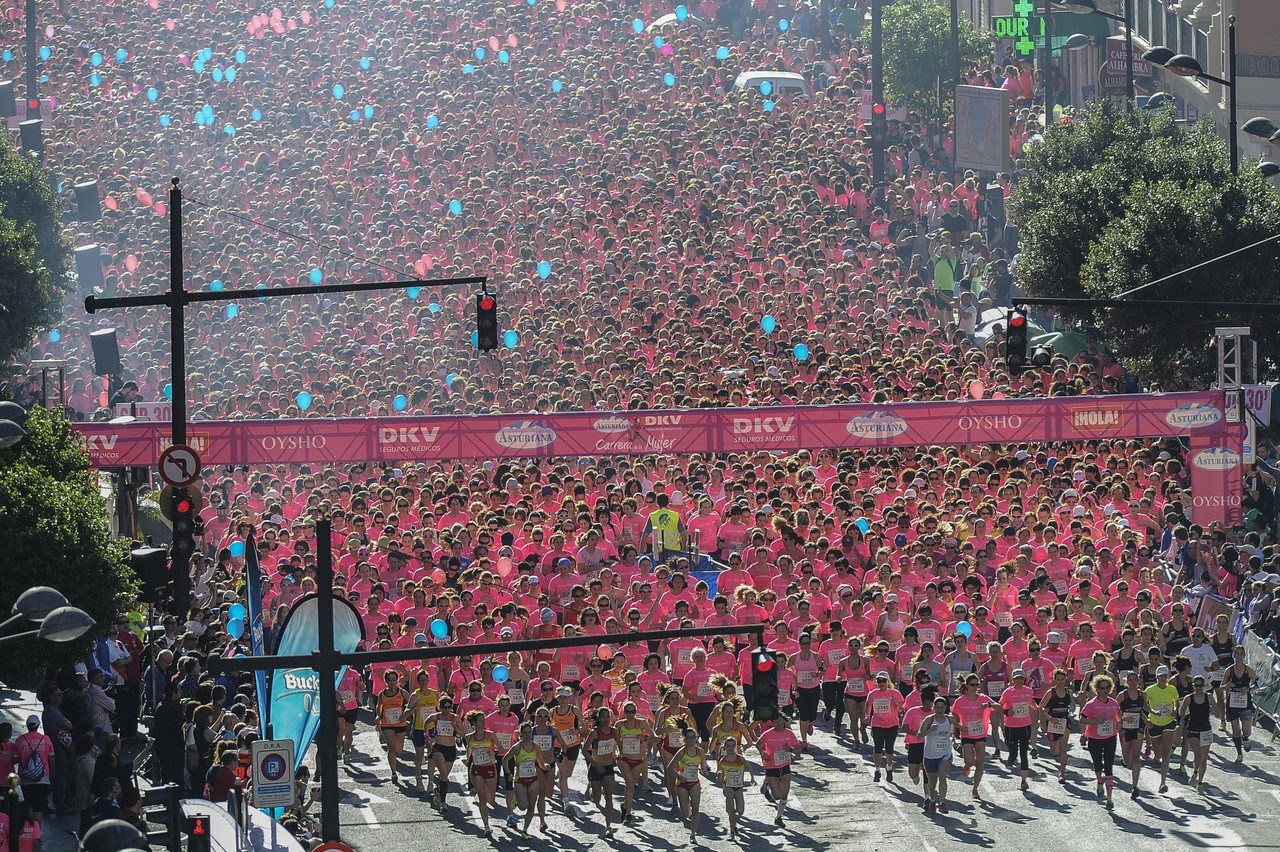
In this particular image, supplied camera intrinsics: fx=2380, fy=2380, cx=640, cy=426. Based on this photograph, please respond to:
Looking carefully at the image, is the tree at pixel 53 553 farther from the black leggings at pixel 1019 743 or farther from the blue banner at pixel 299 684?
the black leggings at pixel 1019 743

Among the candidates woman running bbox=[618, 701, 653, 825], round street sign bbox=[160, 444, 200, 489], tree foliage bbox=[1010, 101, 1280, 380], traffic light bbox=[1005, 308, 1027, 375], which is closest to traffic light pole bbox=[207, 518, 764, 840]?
round street sign bbox=[160, 444, 200, 489]

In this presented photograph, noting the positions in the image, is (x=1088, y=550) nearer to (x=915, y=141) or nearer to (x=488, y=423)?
(x=488, y=423)

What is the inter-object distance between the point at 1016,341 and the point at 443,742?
7.21 meters

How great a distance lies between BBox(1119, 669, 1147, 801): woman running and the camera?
2412 centimetres

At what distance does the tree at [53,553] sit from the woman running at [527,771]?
4.15m

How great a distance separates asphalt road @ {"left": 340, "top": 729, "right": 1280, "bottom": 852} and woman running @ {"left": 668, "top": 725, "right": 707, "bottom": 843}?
0.17m

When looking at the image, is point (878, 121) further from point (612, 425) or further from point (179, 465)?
point (179, 465)

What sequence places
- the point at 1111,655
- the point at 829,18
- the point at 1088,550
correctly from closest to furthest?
1. the point at 1111,655
2. the point at 1088,550
3. the point at 829,18

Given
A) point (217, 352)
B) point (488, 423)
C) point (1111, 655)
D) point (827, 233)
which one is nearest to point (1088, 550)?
point (1111, 655)

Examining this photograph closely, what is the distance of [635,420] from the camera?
31625mm

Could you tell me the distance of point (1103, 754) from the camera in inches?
946

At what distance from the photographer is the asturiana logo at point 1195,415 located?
102ft

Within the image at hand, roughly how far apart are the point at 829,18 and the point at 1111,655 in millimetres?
39055

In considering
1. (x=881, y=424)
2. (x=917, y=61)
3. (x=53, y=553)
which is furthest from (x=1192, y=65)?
(x=917, y=61)
